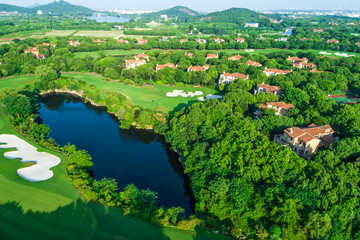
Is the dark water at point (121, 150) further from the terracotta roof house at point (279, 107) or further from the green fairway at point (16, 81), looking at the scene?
the terracotta roof house at point (279, 107)

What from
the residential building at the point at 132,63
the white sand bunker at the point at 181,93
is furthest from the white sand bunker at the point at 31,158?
the residential building at the point at 132,63

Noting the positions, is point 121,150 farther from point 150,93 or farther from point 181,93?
point 181,93

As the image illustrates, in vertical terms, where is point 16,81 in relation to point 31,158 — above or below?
above

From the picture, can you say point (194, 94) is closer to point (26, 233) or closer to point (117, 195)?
point (117, 195)

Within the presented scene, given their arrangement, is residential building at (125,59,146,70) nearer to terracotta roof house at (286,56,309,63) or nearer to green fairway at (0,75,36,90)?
green fairway at (0,75,36,90)

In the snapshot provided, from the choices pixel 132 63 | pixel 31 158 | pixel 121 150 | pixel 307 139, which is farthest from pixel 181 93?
pixel 31 158
